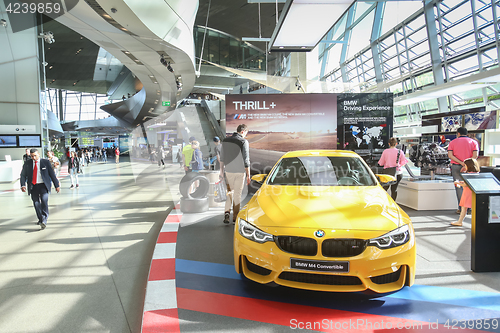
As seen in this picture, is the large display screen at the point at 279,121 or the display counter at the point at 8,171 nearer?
the large display screen at the point at 279,121

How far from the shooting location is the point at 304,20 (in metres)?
5.51

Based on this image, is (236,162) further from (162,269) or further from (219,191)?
(162,269)

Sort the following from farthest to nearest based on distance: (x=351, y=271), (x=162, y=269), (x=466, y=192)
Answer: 1. (x=466, y=192)
2. (x=162, y=269)
3. (x=351, y=271)

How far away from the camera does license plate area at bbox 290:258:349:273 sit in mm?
2260

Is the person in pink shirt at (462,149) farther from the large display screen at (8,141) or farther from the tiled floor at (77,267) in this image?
the large display screen at (8,141)

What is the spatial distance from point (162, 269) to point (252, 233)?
1332mm

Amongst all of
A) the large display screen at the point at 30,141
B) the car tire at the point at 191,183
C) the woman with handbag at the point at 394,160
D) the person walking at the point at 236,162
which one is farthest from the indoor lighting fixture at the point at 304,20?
the large display screen at the point at 30,141

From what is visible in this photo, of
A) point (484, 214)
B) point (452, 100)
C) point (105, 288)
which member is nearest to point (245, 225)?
point (105, 288)

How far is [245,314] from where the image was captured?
2.35m

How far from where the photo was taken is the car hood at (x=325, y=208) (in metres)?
2.45

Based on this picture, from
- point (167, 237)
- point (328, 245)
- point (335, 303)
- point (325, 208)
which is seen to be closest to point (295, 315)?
point (335, 303)

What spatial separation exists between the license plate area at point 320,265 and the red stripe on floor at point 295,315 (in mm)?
391

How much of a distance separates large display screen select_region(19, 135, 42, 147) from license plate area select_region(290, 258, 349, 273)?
643 inches

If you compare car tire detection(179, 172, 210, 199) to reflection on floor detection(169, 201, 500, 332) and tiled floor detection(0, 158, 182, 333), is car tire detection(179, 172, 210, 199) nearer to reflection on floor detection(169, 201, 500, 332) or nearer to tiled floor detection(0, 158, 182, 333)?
tiled floor detection(0, 158, 182, 333)
